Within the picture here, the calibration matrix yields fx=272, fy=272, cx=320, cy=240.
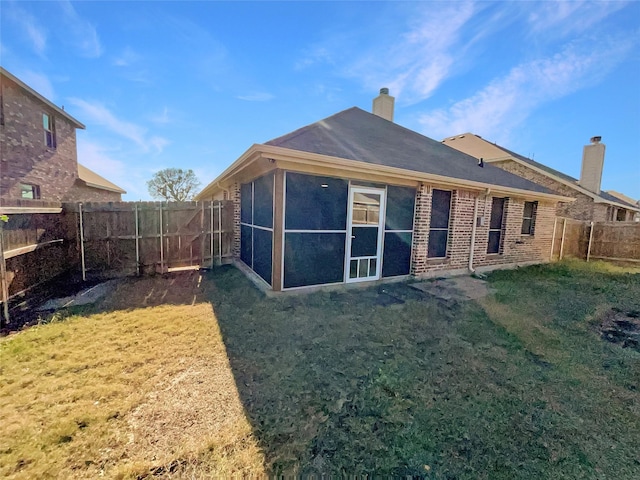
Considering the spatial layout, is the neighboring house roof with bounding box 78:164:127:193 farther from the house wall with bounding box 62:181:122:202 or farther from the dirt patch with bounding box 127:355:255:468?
the dirt patch with bounding box 127:355:255:468

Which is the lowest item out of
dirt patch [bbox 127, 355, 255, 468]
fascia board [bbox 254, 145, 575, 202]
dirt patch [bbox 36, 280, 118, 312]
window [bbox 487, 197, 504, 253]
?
dirt patch [bbox 36, 280, 118, 312]

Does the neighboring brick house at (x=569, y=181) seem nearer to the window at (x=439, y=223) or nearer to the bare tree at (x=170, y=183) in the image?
the window at (x=439, y=223)

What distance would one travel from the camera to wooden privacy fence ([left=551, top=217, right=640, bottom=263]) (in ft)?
34.6

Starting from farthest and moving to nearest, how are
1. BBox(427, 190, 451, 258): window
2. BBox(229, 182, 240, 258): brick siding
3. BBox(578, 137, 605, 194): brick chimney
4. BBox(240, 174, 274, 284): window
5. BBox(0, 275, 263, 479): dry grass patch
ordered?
1. BBox(578, 137, 605, 194): brick chimney
2. BBox(229, 182, 240, 258): brick siding
3. BBox(427, 190, 451, 258): window
4. BBox(240, 174, 274, 284): window
5. BBox(0, 275, 263, 479): dry grass patch

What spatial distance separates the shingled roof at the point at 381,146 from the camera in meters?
5.46

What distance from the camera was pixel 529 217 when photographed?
9047mm

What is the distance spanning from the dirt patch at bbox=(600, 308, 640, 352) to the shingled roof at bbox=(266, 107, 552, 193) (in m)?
3.93

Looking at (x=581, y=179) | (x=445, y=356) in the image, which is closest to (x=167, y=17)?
(x=445, y=356)

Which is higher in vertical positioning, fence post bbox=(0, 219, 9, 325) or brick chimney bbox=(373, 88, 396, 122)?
brick chimney bbox=(373, 88, 396, 122)

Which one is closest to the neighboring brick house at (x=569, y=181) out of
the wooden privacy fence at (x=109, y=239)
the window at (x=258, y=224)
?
the window at (x=258, y=224)

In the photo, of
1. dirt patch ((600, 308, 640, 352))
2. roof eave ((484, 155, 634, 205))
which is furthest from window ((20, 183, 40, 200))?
roof eave ((484, 155, 634, 205))

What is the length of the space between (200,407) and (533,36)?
957 centimetres

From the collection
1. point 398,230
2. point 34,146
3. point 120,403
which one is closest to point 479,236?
point 398,230

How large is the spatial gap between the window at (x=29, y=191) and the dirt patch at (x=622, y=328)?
16.0 meters
